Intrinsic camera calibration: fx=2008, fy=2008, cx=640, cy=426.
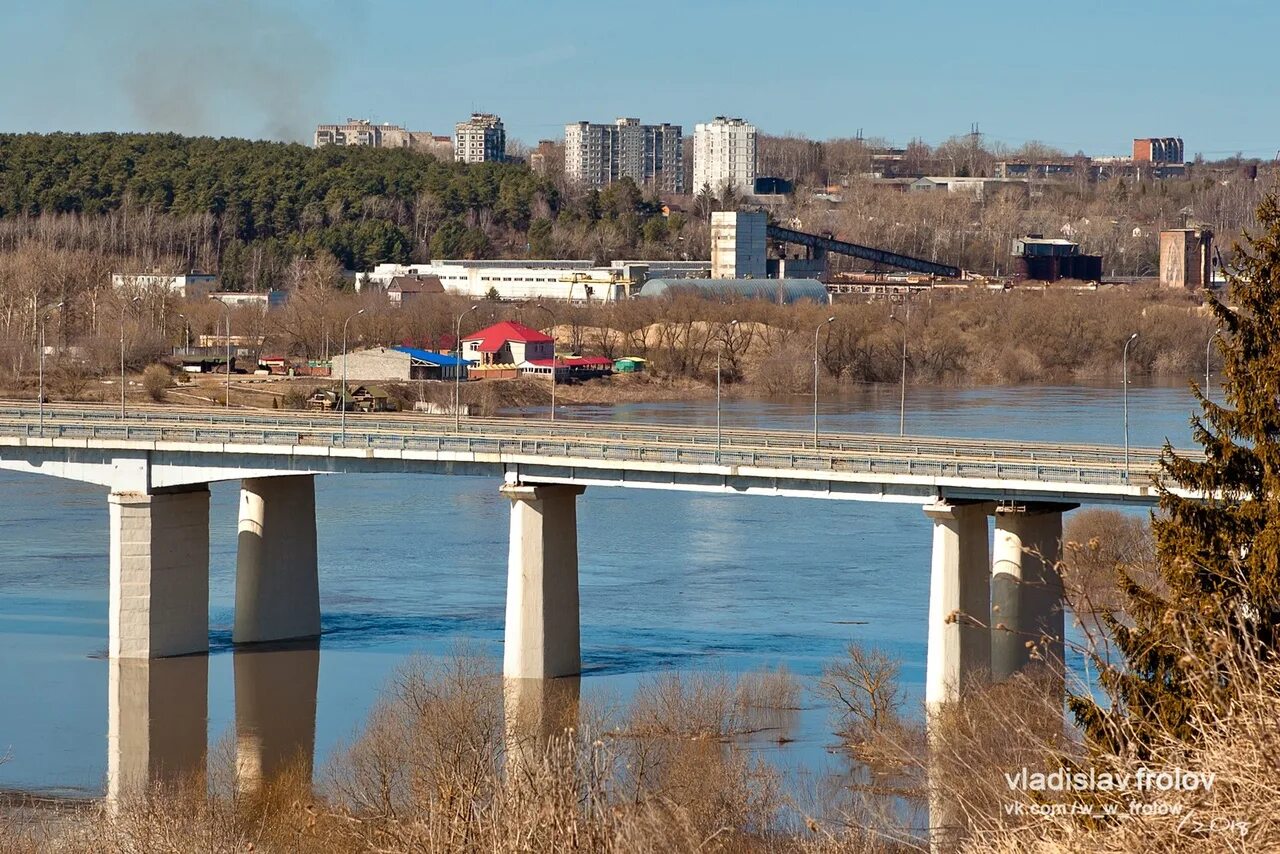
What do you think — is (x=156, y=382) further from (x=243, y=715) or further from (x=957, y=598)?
(x=957, y=598)

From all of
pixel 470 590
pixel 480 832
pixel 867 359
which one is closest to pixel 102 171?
pixel 867 359

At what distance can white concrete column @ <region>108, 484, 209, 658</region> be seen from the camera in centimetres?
3375

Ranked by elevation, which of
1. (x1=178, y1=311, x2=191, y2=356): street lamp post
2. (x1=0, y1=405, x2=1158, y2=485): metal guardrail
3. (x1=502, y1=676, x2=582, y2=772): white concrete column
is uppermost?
(x1=178, y1=311, x2=191, y2=356): street lamp post

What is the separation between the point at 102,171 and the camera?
132250mm

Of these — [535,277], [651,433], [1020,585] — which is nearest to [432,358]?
[535,277]

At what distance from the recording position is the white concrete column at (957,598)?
92.6 feet

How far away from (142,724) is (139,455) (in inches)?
250

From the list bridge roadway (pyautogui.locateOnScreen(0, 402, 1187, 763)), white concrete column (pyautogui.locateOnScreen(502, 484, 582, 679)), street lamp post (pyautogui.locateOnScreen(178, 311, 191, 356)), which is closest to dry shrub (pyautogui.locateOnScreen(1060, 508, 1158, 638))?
bridge roadway (pyautogui.locateOnScreen(0, 402, 1187, 763))

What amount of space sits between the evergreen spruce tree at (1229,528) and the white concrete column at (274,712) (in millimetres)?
14006

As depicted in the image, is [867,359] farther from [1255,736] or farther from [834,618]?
[1255,736]

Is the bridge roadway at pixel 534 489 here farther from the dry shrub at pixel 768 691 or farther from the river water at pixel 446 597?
the dry shrub at pixel 768 691

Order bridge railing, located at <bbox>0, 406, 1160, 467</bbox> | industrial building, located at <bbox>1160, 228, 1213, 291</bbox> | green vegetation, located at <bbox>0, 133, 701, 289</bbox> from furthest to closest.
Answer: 1. industrial building, located at <bbox>1160, 228, 1213, 291</bbox>
2. green vegetation, located at <bbox>0, 133, 701, 289</bbox>
3. bridge railing, located at <bbox>0, 406, 1160, 467</bbox>

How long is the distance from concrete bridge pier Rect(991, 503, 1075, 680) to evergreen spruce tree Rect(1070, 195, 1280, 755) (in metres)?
12.4

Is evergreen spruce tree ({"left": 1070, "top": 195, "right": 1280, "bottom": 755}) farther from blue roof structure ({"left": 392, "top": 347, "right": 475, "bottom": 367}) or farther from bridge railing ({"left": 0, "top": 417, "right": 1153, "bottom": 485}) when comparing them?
blue roof structure ({"left": 392, "top": 347, "right": 475, "bottom": 367})
